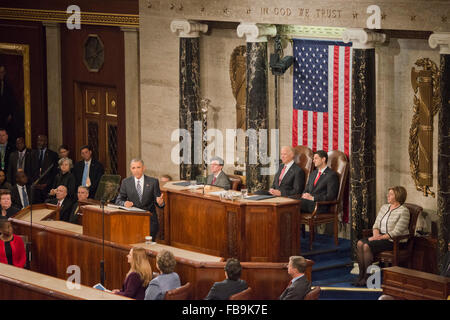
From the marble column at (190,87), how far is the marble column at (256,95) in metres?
1.06

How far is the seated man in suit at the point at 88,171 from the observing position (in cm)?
1481

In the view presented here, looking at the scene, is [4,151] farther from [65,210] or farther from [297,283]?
[297,283]

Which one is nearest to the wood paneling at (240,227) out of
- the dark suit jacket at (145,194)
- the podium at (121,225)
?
the dark suit jacket at (145,194)

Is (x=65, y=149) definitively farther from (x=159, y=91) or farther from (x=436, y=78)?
(x=436, y=78)

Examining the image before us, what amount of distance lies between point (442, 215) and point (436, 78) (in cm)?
173

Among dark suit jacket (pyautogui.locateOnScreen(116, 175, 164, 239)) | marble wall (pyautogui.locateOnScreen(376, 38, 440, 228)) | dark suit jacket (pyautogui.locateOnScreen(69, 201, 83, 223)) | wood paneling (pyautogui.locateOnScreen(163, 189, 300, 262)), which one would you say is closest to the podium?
dark suit jacket (pyautogui.locateOnScreen(116, 175, 164, 239))

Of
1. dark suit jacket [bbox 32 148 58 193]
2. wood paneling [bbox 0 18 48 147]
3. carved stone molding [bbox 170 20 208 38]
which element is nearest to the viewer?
carved stone molding [bbox 170 20 208 38]

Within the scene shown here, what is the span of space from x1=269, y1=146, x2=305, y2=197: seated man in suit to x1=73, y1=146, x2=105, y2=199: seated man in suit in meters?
3.31

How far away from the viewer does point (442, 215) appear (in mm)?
11305

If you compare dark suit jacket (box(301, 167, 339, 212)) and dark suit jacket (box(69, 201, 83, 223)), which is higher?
dark suit jacket (box(301, 167, 339, 212))

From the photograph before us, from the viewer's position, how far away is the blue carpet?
10945 mm

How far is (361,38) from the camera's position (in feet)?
39.3

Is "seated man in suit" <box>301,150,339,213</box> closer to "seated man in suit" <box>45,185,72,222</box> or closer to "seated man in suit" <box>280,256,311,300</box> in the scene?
"seated man in suit" <box>45,185,72,222</box>

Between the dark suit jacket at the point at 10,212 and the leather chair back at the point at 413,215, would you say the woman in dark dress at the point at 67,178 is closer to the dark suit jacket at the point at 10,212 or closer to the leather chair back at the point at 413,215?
the dark suit jacket at the point at 10,212
